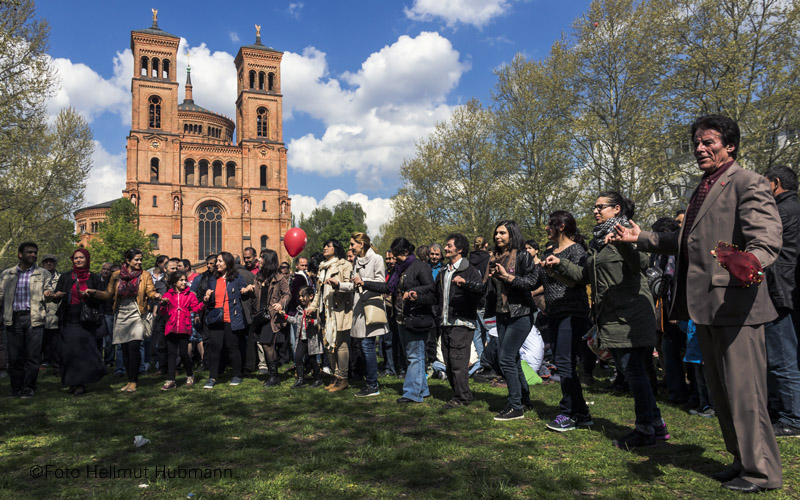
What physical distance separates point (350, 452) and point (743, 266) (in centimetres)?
339

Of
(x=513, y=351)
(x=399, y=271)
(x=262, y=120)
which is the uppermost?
(x=262, y=120)

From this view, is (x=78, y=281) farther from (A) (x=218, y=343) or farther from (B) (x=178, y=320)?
(A) (x=218, y=343)

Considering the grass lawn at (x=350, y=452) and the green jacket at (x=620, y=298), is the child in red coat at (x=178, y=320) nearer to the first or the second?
the grass lawn at (x=350, y=452)

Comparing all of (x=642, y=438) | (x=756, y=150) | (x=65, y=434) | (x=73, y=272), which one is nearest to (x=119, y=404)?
(x=65, y=434)

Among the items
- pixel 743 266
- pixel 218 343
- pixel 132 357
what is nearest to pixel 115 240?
pixel 132 357

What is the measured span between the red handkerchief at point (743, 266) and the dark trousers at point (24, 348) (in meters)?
8.91

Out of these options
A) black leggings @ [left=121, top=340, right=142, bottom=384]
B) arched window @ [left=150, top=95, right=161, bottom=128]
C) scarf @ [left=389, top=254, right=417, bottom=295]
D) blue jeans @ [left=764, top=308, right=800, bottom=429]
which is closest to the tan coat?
black leggings @ [left=121, top=340, right=142, bottom=384]

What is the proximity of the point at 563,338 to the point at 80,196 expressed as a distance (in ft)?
101

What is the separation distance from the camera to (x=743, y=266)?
2.99m

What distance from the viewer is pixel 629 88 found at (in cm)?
2139

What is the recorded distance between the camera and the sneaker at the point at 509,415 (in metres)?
5.49

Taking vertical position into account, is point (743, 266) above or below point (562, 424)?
above

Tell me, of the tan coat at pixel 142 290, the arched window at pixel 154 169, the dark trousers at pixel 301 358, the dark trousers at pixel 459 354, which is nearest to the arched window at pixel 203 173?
the arched window at pixel 154 169

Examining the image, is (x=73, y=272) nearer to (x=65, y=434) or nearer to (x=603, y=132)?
(x=65, y=434)
